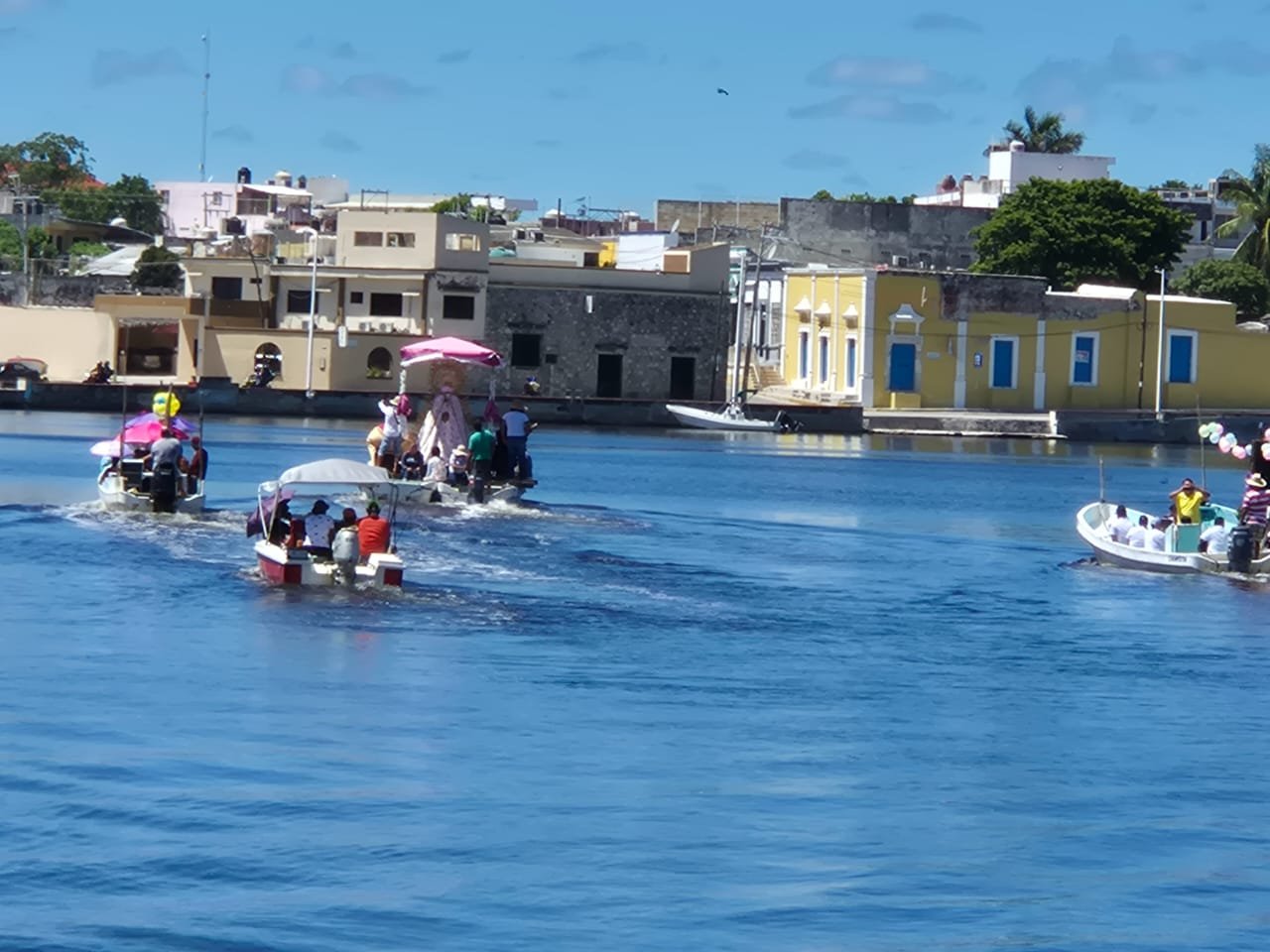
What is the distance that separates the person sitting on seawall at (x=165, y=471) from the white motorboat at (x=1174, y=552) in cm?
1412

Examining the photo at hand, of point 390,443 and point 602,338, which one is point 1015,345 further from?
point 390,443

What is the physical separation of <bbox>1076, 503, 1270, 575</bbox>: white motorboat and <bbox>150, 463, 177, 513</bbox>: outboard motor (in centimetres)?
1415

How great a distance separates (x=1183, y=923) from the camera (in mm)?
16016

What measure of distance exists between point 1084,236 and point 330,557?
63792 mm

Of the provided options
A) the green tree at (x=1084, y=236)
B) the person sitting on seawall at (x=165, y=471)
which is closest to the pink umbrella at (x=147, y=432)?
the person sitting on seawall at (x=165, y=471)

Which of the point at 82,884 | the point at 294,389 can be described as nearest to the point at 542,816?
the point at 82,884

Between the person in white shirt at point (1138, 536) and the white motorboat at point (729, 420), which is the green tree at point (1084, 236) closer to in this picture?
the white motorboat at point (729, 420)

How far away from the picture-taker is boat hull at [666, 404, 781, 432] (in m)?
75.5

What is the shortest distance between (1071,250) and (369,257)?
2634 centimetres

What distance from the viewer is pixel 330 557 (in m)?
28.6

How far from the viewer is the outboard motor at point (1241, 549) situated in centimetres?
3434

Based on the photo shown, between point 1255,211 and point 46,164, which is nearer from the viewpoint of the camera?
point 1255,211

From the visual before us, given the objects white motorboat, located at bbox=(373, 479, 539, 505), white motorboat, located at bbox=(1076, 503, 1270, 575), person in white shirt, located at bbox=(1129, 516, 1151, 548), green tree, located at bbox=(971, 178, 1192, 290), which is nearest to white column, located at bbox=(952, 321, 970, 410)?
green tree, located at bbox=(971, 178, 1192, 290)

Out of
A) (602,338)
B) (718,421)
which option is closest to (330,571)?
(718,421)
